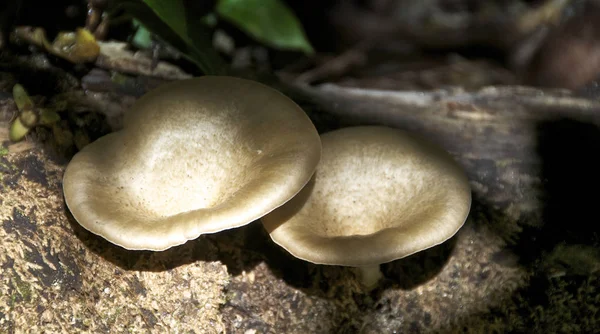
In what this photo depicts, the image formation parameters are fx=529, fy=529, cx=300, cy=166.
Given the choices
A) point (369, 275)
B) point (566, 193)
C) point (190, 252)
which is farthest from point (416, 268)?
point (190, 252)

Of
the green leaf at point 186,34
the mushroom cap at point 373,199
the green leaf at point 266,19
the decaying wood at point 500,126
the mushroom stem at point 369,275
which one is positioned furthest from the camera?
the green leaf at point 266,19

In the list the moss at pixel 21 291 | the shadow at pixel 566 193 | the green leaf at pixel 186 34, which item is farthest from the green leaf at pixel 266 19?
the moss at pixel 21 291

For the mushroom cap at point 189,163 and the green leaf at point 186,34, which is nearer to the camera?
the mushroom cap at point 189,163

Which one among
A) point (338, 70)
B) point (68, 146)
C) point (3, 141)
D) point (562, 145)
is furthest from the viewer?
point (338, 70)

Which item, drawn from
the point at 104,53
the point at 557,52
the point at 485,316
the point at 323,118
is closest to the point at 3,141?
the point at 104,53

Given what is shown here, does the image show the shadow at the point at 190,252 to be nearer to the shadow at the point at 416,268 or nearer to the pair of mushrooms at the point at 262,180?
the pair of mushrooms at the point at 262,180

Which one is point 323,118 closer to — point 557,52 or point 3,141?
point 3,141
